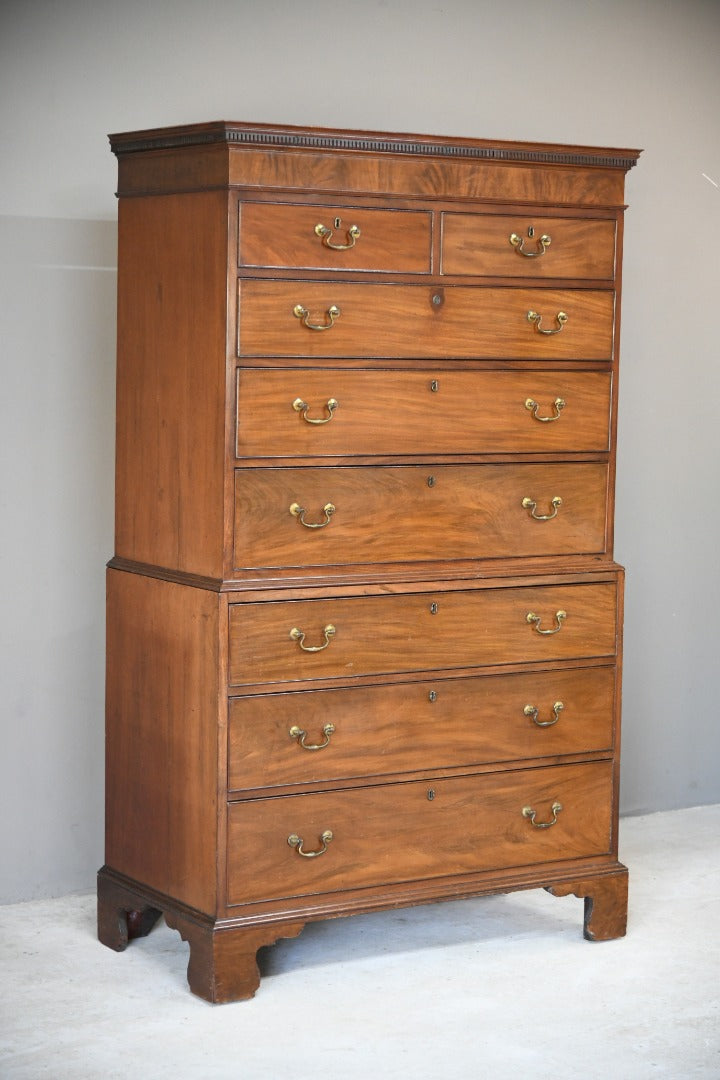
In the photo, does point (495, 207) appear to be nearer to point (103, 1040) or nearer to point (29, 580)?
point (29, 580)

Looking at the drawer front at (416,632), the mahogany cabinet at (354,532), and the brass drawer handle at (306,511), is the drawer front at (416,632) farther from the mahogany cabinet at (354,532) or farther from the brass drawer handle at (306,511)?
→ the brass drawer handle at (306,511)

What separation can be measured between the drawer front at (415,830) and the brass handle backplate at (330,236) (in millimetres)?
1086

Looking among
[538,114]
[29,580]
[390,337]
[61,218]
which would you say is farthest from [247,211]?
[538,114]

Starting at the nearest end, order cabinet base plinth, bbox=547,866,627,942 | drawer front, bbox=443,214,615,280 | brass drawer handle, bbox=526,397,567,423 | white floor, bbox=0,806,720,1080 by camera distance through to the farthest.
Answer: white floor, bbox=0,806,720,1080 → drawer front, bbox=443,214,615,280 → brass drawer handle, bbox=526,397,567,423 → cabinet base plinth, bbox=547,866,627,942

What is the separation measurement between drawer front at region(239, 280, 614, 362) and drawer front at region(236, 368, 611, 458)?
0.05m

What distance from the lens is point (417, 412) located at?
3.20m

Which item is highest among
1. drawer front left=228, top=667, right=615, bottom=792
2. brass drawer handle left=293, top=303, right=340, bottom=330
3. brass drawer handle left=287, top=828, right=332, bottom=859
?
brass drawer handle left=293, top=303, right=340, bottom=330

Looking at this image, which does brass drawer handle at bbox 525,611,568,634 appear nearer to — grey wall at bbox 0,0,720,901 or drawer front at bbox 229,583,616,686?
drawer front at bbox 229,583,616,686

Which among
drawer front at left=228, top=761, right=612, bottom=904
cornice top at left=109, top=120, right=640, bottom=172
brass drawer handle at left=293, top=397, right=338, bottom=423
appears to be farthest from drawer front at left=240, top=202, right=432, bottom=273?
drawer front at left=228, top=761, right=612, bottom=904

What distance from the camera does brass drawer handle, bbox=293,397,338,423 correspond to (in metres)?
3.07

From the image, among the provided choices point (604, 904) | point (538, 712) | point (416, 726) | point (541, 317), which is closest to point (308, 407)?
point (541, 317)

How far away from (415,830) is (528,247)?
1.24 m

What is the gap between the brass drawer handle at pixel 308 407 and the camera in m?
3.07

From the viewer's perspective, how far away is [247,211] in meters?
2.98
